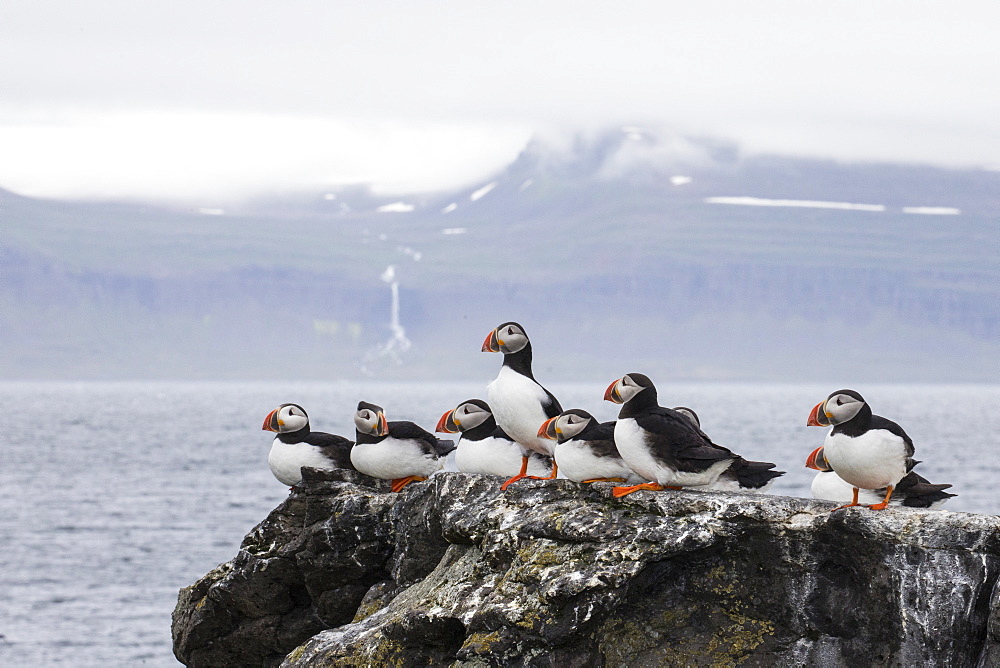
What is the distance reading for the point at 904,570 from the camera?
334 inches

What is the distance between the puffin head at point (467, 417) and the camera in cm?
1212

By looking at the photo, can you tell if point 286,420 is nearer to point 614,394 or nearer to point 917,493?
point 614,394

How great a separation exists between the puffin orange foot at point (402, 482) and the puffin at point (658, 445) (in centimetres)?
346

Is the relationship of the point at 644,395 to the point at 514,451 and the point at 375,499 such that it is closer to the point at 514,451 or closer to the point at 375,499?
the point at 514,451

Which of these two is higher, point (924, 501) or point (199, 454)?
point (924, 501)

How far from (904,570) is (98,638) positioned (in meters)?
46.9

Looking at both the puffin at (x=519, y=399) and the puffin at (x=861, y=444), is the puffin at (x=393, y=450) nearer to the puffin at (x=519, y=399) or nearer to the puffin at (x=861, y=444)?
the puffin at (x=519, y=399)

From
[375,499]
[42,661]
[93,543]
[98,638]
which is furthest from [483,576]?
[93,543]

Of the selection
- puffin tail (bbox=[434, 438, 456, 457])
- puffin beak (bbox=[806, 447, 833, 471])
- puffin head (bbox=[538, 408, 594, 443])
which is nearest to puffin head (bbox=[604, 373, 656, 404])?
puffin head (bbox=[538, 408, 594, 443])

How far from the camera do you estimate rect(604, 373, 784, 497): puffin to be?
383 inches

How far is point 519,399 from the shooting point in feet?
36.8

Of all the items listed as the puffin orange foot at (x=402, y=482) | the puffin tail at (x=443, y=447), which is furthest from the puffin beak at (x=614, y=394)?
the puffin orange foot at (x=402, y=482)

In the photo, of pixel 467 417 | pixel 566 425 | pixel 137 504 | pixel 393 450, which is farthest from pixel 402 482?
pixel 137 504

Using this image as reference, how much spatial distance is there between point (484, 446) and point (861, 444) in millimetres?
3738
